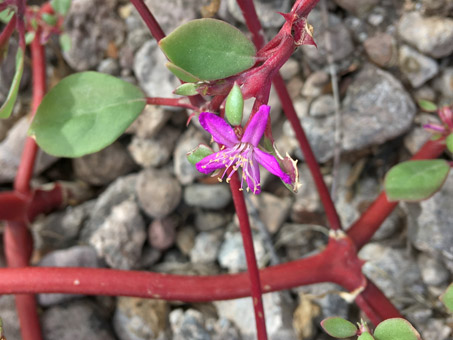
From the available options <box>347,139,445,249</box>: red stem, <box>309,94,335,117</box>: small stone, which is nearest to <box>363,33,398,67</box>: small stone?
<box>309,94,335,117</box>: small stone

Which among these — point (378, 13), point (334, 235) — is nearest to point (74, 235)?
→ point (334, 235)

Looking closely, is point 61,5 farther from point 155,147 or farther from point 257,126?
point 257,126

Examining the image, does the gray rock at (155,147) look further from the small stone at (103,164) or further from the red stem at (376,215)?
the red stem at (376,215)

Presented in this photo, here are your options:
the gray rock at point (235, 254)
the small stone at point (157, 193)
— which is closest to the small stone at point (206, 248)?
the gray rock at point (235, 254)

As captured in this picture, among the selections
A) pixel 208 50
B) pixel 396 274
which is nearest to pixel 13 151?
pixel 208 50

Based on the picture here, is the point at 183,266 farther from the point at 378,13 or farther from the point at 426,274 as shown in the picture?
the point at 378,13
